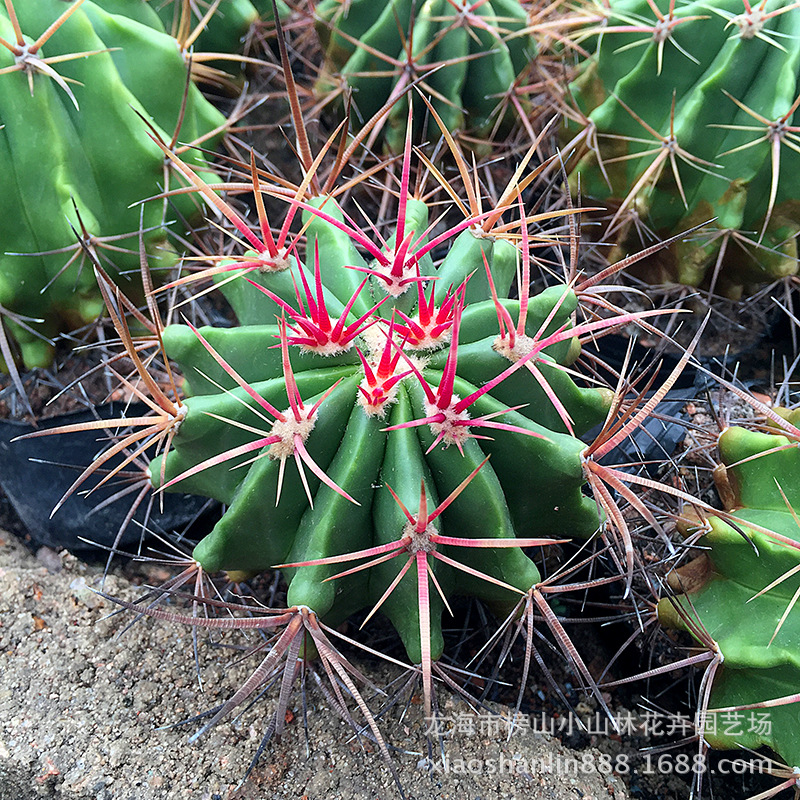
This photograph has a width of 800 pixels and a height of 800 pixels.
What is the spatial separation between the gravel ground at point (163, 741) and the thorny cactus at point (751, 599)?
227mm

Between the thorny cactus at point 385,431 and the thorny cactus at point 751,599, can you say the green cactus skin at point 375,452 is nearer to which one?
the thorny cactus at point 385,431

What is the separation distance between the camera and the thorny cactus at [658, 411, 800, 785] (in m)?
0.98

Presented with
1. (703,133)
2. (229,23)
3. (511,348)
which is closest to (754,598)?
(511,348)

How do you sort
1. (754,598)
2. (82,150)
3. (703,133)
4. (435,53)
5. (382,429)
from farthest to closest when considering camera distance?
(435,53), (703,133), (82,150), (754,598), (382,429)

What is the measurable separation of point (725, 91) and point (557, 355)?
24.7 inches

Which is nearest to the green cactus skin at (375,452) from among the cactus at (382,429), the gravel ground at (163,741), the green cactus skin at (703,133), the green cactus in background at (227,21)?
the cactus at (382,429)

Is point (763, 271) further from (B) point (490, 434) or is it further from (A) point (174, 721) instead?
(A) point (174, 721)

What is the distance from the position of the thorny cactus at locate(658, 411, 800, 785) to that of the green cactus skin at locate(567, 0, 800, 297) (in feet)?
1.42

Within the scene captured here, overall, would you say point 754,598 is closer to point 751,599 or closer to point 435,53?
point 751,599

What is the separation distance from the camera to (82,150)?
120 centimetres

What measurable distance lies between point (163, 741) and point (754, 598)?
0.88 m

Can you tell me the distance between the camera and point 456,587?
104 centimetres

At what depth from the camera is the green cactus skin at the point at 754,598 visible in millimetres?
985

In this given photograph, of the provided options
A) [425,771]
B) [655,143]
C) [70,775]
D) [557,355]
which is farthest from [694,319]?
[70,775]
